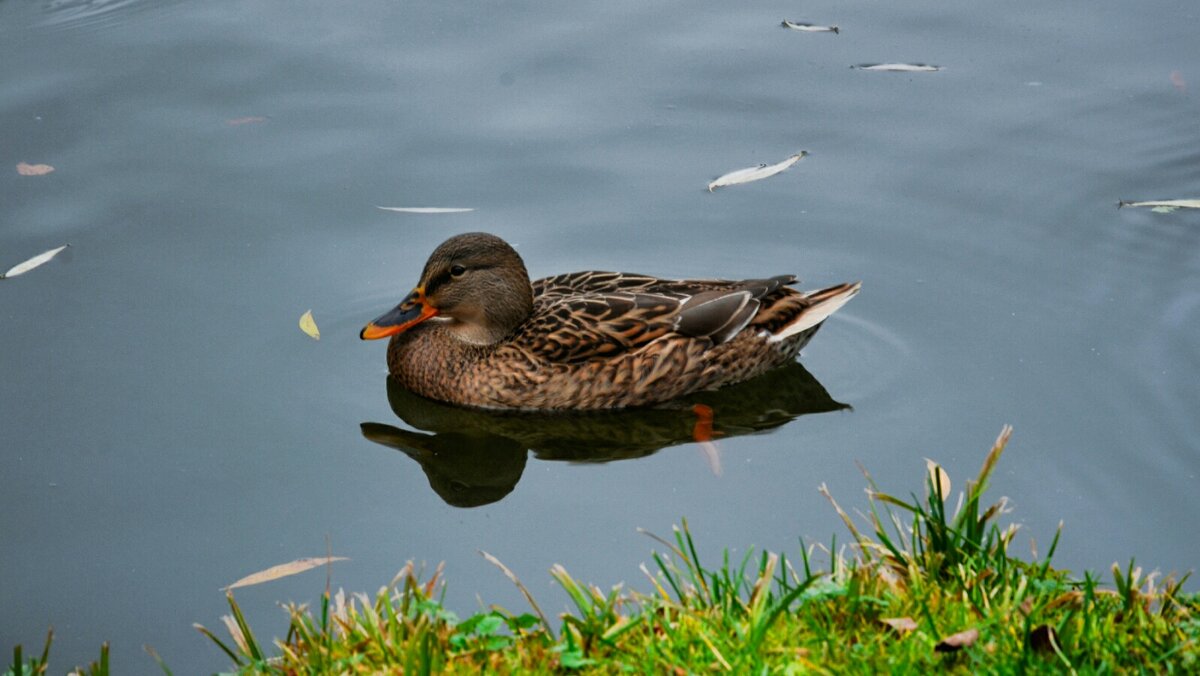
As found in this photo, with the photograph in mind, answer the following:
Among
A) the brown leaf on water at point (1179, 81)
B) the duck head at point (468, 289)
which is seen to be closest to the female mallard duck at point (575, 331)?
the duck head at point (468, 289)

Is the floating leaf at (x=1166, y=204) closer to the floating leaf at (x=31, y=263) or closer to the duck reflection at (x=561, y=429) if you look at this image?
the duck reflection at (x=561, y=429)

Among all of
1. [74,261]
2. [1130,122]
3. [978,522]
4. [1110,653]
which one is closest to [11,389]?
[74,261]

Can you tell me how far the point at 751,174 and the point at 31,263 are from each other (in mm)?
4199

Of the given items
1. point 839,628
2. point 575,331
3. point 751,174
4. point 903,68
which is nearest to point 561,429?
point 575,331

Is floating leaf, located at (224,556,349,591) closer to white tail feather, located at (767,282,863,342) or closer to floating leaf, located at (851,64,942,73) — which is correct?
white tail feather, located at (767,282,863,342)

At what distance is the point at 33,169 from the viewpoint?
8828 mm

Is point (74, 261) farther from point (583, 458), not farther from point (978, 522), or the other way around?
point (978, 522)

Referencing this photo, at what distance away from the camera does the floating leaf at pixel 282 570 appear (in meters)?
5.66

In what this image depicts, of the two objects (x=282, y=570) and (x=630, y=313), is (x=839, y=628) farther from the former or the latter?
(x=630, y=313)

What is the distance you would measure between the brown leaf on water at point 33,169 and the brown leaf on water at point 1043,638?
22.5 feet

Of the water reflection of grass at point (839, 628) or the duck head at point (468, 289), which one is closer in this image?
the water reflection of grass at point (839, 628)

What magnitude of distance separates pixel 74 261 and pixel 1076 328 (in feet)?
17.8

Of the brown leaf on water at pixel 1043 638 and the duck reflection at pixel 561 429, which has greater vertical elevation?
the brown leaf on water at pixel 1043 638

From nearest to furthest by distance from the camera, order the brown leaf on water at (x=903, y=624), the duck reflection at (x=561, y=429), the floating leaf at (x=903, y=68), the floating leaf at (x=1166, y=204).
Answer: the brown leaf on water at (x=903, y=624)
the duck reflection at (x=561, y=429)
the floating leaf at (x=1166, y=204)
the floating leaf at (x=903, y=68)
